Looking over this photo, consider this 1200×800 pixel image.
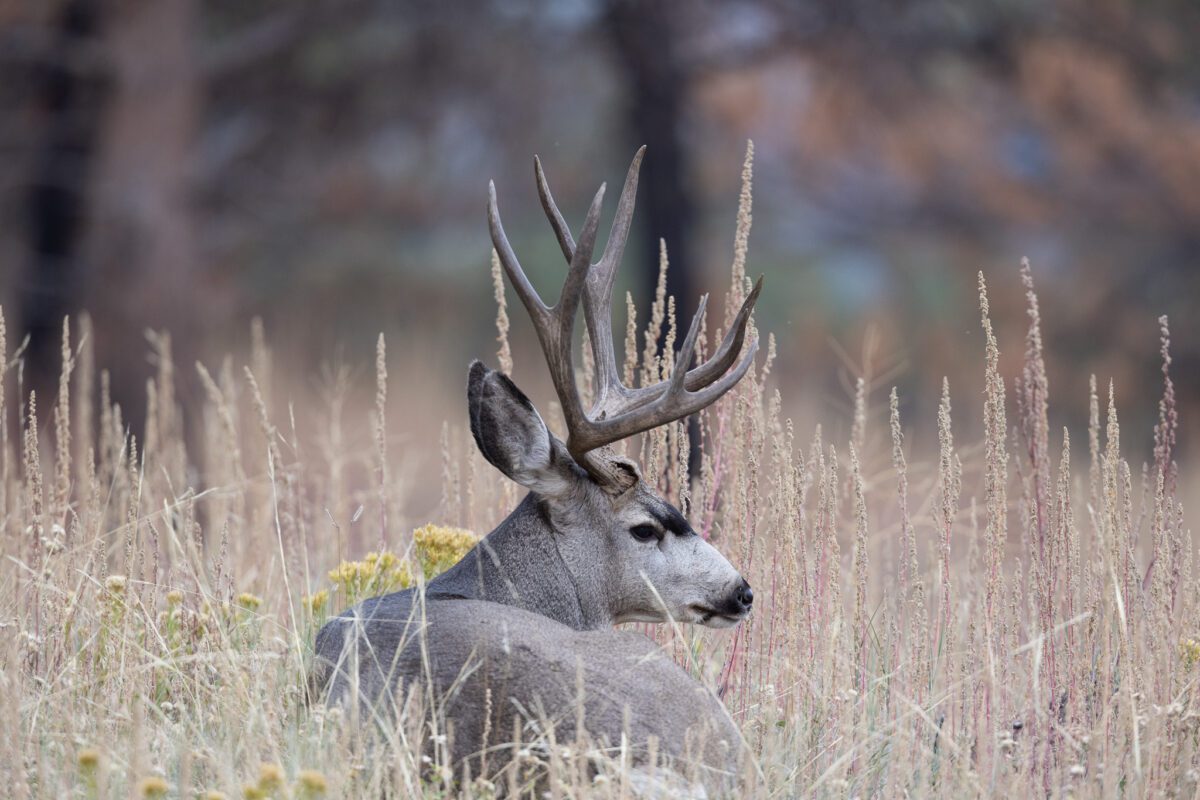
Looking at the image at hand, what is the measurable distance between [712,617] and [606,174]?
40.7ft

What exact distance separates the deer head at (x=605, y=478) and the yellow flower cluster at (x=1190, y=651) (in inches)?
43.0

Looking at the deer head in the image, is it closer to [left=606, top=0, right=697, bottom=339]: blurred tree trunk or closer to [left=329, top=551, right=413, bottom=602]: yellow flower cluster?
[left=329, top=551, right=413, bottom=602]: yellow flower cluster

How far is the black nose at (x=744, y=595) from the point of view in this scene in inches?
171

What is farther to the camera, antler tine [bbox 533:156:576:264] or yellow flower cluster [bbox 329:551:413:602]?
yellow flower cluster [bbox 329:551:413:602]

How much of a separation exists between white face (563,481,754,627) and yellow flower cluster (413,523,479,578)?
55cm

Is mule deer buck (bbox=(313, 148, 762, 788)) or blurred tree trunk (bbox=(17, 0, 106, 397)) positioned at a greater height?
blurred tree trunk (bbox=(17, 0, 106, 397))

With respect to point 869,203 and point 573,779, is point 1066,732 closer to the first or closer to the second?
point 573,779

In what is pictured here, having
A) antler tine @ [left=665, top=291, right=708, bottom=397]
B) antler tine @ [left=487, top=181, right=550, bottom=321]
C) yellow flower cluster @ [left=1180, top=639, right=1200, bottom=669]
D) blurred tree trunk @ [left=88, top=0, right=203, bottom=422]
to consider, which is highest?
blurred tree trunk @ [left=88, top=0, right=203, bottom=422]

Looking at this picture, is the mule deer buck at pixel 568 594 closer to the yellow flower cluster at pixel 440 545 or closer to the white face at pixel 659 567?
the white face at pixel 659 567

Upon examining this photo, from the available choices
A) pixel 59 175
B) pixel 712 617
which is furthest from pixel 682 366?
pixel 59 175

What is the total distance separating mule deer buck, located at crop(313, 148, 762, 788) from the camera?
11.5 feet

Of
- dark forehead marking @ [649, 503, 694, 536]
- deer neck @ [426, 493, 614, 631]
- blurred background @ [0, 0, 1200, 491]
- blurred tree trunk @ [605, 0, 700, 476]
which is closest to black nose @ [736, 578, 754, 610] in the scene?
dark forehead marking @ [649, 503, 694, 536]

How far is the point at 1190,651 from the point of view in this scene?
4.32 meters

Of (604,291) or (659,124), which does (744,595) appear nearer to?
(604,291)
